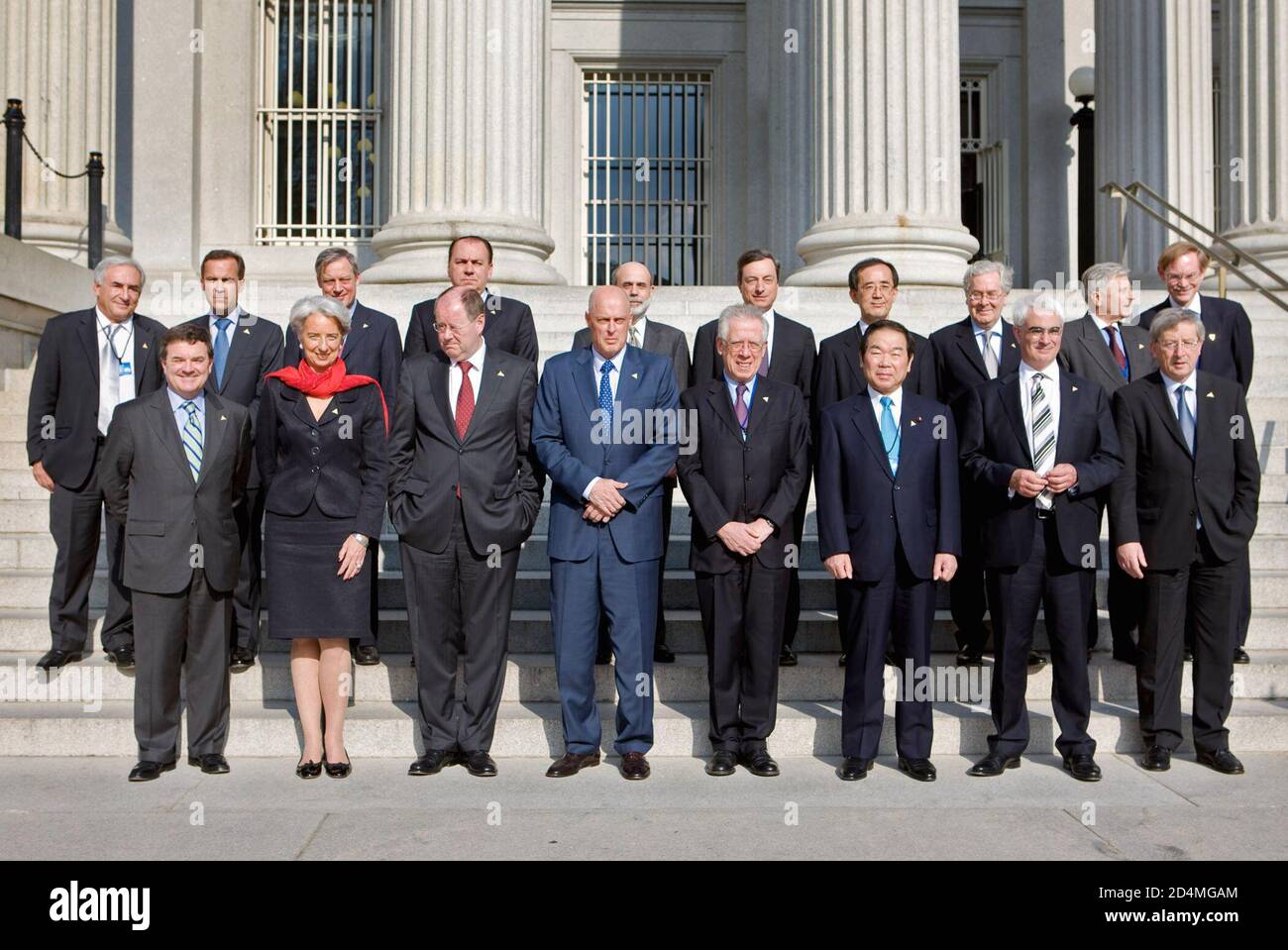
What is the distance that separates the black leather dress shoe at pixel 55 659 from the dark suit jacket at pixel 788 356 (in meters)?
3.48

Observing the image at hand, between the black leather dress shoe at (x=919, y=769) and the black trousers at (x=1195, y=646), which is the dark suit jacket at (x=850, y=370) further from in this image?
the black leather dress shoe at (x=919, y=769)

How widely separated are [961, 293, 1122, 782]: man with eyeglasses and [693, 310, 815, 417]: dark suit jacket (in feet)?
3.87

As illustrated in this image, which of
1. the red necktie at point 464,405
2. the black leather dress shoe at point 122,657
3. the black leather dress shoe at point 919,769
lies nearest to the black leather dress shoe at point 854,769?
the black leather dress shoe at point 919,769

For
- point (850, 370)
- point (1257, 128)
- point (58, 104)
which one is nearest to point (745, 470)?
point (850, 370)

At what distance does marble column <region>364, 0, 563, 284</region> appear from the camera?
1098 centimetres

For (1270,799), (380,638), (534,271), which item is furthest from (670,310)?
(1270,799)

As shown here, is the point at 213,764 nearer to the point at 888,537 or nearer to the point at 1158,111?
the point at 888,537

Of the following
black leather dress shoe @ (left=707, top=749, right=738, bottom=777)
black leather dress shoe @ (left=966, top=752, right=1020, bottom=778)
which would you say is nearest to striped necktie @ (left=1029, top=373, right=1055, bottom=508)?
black leather dress shoe @ (left=966, top=752, right=1020, bottom=778)

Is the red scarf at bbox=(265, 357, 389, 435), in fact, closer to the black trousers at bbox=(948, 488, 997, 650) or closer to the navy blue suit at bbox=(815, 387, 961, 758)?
the navy blue suit at bbox=(815, 387, 961, 758)

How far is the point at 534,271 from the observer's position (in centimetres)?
1108

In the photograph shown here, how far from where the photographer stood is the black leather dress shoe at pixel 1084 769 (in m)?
5.93
